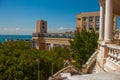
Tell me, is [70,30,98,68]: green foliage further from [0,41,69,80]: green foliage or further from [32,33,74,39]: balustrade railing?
[32,33,74,39]: balustrade railing

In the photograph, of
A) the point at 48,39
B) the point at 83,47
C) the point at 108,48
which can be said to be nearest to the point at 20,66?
the point at 83,47

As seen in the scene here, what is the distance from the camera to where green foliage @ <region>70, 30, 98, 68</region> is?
2755cm

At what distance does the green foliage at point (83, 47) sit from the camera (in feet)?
90.4

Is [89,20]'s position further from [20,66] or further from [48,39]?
[20,66]

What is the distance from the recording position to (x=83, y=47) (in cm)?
2794

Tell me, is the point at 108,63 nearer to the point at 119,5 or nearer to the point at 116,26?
the point at 119,5

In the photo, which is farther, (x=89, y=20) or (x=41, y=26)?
(x=41, y=26)

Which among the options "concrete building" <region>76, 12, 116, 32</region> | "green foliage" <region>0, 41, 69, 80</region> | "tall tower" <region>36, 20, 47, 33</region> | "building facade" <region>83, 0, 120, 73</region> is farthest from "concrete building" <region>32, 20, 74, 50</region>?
"building facade" <region>83, 0, 120, 73</region>

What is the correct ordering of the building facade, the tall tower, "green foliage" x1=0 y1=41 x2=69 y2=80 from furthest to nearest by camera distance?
1. the tall tower
2. "green foliage" x1=0 y1=41 x2=69 y2=80
3. the building facade

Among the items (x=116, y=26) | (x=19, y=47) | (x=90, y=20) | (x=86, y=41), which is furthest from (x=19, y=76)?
(x=90, y=20)

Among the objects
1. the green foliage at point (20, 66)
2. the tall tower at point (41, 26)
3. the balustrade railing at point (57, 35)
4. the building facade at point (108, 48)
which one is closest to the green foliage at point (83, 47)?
the green foliage at point (20, 66)

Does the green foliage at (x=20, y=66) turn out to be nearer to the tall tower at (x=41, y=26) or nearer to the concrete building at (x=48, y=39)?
the concrete building at (x=48, y=39)

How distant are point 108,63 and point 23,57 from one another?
49.2 ft

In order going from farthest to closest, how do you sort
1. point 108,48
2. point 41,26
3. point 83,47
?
1. point 41,26
2. point 83,47
3. point 108,48
